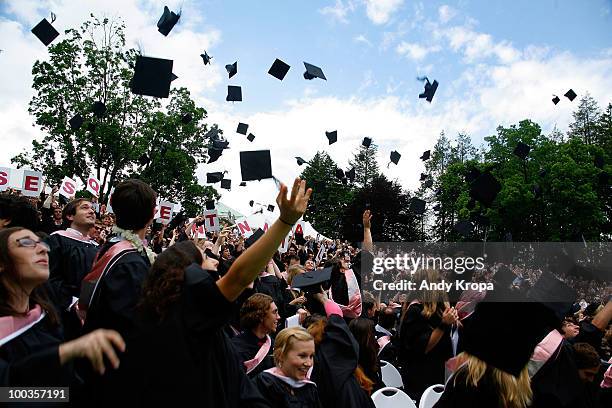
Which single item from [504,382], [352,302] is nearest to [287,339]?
[504,382]

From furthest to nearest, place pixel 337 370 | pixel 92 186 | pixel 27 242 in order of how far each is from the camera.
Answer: pixel 92 186 → pixel 337 370 → pixel 27 242

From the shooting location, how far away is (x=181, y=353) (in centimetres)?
180

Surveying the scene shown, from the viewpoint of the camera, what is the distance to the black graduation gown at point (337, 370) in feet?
10.9

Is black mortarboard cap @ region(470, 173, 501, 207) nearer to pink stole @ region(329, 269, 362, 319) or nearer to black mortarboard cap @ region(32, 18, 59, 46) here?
pink stole @ region(329, 269, 362, 319)

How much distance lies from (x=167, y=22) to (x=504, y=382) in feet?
22.8

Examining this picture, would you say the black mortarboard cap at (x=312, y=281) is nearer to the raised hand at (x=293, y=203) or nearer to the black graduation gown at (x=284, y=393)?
the black graduation gown at (x=284, y=393)

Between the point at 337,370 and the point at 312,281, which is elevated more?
the point at 312,281

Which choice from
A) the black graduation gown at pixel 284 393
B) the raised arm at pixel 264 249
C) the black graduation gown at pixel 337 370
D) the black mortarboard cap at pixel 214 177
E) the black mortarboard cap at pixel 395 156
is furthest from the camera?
the black mortarboard cap at pixel 395 156

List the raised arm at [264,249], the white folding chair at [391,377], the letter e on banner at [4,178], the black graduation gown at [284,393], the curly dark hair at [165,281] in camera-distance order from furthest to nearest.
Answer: the letter e on banner at [4,178]
the white folding chair at [391,377]
the black graduation gown at [284,393]
the curly dark hair at [165,281]
the raised arm at [264,249]

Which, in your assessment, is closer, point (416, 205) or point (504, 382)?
point (504, 382)

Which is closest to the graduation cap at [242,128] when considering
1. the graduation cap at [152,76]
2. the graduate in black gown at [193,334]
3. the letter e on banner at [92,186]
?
the letter e on banner at [92,186]

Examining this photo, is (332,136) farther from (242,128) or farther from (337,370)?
(337,370)

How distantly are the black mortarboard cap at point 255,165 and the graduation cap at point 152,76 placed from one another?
188 cm

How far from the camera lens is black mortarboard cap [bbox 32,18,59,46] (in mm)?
7727
